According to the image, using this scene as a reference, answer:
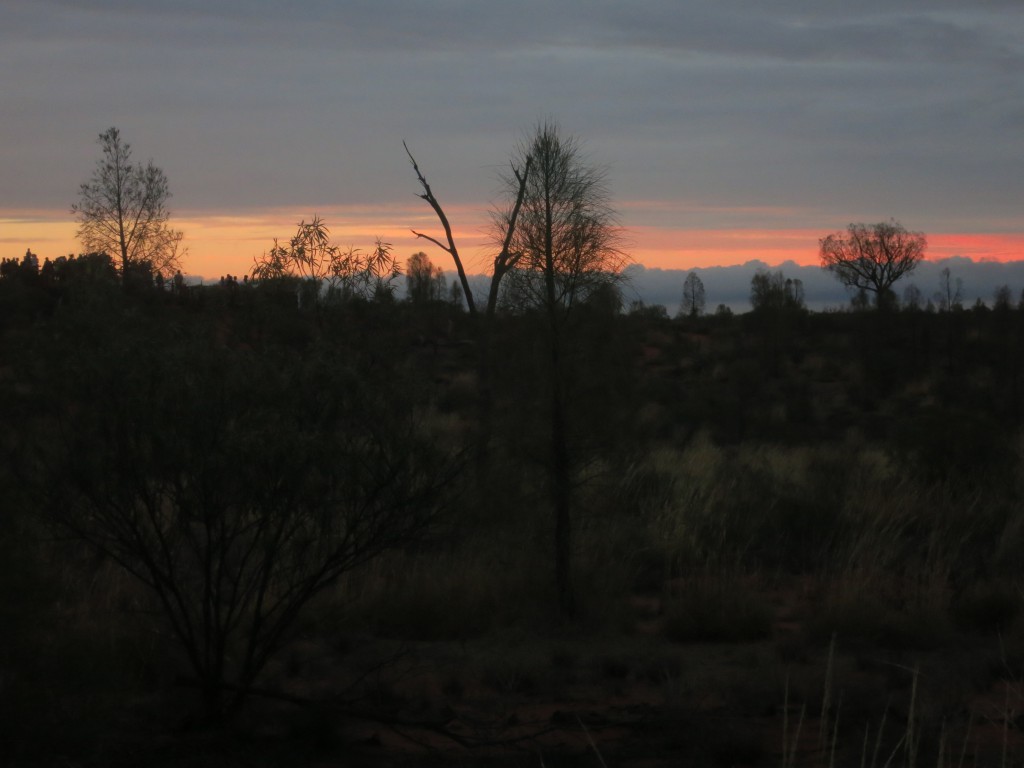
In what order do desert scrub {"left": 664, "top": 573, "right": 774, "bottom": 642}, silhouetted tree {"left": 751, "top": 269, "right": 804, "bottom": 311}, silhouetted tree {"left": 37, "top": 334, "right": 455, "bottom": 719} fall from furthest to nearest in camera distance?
silhouetted tree {"left": 751, "top": 269, "right": 804, "bottom": 311}, desert scrub {"left": 664, "top": 573, "right": 774, "bottom": 642}, silhouetted tree {"left": 37, "top": 334, "right": 455, "bottom": 719}

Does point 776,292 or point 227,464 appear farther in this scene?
point 776,292

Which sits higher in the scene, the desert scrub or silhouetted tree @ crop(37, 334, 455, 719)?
silhouetted tree @ crop(37, 334, 455, 719)

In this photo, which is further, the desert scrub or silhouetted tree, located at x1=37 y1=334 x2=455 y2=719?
the desert scrub

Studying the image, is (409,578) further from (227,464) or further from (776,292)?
(776,292)

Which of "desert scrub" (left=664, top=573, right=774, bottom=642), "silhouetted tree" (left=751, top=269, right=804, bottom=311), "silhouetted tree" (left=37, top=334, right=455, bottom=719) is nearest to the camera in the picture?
"silhouetted tree" (left=37, top=334, right=455, bottom=719)

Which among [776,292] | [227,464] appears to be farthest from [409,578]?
[776,292]

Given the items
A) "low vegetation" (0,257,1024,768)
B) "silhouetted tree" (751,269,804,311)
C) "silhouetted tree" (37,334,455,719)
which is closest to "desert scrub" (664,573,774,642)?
"low vegetation" (0,257,1024,768)

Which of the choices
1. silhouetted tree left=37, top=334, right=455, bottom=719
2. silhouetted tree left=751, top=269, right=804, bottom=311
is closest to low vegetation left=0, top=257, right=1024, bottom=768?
silhouetted tree left=37, top=334, right=455, bottom=719

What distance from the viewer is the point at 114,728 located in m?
6.26

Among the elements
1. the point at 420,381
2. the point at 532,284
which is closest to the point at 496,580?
the point at 532,284

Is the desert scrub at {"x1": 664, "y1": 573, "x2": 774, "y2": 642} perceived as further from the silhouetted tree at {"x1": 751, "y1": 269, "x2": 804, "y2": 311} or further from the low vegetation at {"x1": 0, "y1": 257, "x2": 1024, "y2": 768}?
the silhouetted tree at {"x1": 751, "y1": 269, "x2": 804, "y2": 311}

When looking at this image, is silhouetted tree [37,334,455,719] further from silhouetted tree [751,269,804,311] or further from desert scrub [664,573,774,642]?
silhouetted tree [751,269,804,311]

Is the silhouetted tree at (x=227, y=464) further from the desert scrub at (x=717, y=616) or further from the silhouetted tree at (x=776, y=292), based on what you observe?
the silhouetted tree at (x=776, y=292)

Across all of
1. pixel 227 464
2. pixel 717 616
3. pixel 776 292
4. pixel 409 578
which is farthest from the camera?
pixel 776 292
